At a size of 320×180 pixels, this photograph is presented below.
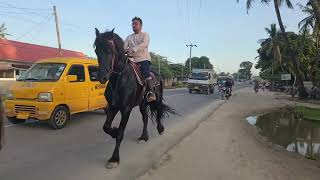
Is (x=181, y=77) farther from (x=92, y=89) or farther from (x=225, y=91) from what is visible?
(x=92, y=89)

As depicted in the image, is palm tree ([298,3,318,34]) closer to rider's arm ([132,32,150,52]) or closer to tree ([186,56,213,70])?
rider's arm ([132,32,150,52])

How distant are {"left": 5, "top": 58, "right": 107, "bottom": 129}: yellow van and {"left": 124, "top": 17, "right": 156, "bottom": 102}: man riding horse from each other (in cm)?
315

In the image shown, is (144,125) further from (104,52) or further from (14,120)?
(14,120)

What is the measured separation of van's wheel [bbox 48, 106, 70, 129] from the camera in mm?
10955

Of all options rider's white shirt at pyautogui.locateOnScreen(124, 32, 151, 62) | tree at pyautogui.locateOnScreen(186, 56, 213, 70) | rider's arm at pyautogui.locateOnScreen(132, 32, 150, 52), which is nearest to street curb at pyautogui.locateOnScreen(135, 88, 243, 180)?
rider's white shirt at pyautogui.locateOnScreen(124, 32, 151, 62)

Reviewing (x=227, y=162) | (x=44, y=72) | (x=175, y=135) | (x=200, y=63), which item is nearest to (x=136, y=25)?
(x=227, y=162)

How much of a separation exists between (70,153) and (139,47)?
2665 mm

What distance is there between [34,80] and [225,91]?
23.8m

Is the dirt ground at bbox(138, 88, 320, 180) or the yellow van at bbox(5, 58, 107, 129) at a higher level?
the yellow van at bbox(5, 58, 107, 129)

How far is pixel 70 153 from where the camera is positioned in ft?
27.2

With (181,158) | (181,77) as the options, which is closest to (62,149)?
(181,158)

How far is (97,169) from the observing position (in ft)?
23.2

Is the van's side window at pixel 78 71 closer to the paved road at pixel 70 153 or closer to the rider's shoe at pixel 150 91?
the paved road at pixel 70 153

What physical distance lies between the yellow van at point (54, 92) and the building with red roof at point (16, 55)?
79.2 ft
